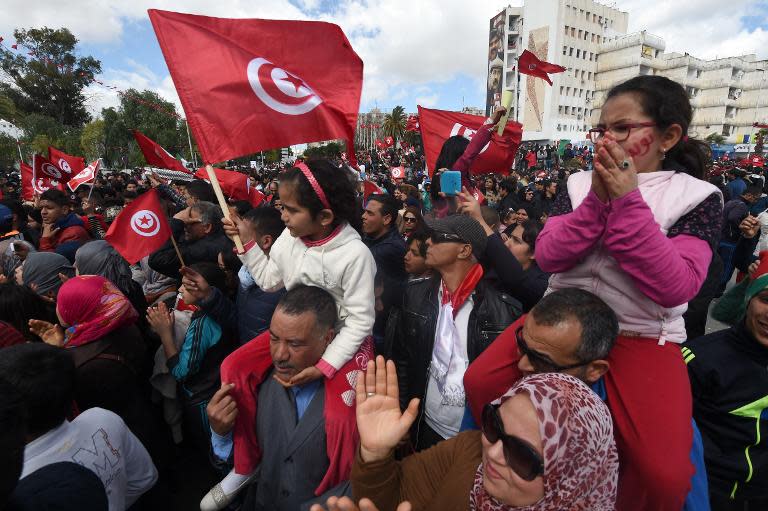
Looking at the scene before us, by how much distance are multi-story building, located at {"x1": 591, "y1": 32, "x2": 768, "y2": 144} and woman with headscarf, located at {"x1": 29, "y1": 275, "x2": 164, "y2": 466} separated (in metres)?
72.7

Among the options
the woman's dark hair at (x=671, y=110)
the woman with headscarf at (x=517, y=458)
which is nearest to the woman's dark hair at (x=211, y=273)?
the woman with headscarf at (x=517, y=458)

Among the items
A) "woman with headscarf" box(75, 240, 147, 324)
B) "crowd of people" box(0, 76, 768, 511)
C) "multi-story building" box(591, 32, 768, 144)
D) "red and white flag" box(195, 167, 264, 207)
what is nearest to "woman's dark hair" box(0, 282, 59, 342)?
"crowd of people" box(0, 76, 768, 511)

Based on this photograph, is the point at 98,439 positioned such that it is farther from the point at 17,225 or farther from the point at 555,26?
the point at 555,26

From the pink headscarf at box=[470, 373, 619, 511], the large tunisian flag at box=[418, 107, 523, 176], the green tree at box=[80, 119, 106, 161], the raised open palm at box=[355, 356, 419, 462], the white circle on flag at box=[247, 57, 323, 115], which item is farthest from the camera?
the green tree at box=[80, 119, 106, 161]

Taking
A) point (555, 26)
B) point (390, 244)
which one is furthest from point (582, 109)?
point (390, 244)

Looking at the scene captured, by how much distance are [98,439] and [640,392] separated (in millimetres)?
2297

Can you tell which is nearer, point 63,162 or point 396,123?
point 63,162

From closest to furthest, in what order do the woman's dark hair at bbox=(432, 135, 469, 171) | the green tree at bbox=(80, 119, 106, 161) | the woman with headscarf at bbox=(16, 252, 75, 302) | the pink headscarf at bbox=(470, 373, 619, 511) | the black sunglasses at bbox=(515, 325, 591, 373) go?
the pink headscarf at bbox=(470, 373, 619, 511)
the black sunglasses at bbox=(515, 325, 591, 373)
the woman with headscarf at bbox=(16, 252, 75, 302)
the woman's dark hair at bbox=(432, 135, 469, 171)
the green tree at bbox=(80, 119, 106, 161)

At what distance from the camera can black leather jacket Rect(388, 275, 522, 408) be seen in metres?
2.18

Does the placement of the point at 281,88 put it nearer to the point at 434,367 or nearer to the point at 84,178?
the point at 434,367

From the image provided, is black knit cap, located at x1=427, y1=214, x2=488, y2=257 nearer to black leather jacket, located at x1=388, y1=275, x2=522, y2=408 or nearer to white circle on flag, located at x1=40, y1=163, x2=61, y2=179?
black leather jacket, located at x1=388, y1=275, x2=522, y2=408

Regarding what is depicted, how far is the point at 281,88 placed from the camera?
2.58 metres

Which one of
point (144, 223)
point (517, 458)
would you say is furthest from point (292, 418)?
point (144, 223)

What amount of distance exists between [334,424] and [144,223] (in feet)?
9.13
